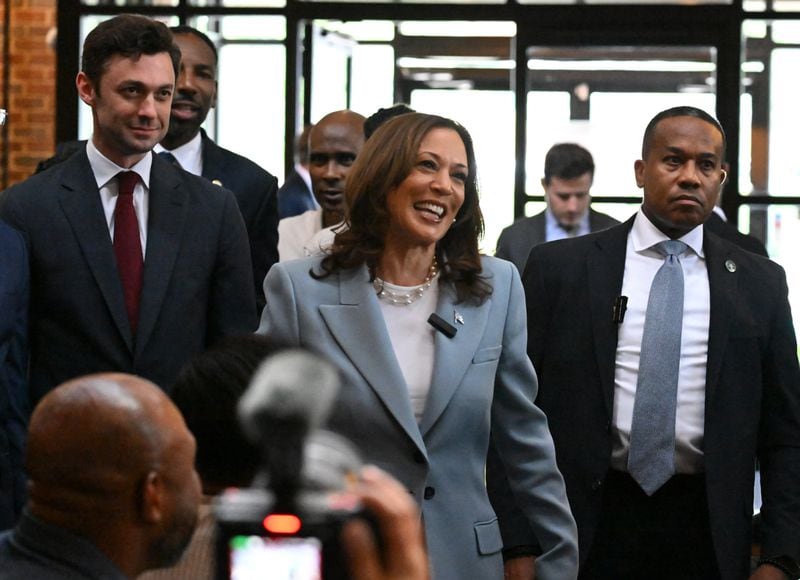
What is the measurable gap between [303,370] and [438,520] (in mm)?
2190

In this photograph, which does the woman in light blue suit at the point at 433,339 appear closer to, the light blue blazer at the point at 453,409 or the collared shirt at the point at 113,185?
the light blue blazer at the point at 453,409

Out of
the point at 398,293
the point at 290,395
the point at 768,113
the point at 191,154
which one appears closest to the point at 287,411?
the point at 290,395

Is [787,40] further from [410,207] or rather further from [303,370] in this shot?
[303,370]

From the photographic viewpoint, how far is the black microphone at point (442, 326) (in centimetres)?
377

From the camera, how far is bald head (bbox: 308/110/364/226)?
19.6ft

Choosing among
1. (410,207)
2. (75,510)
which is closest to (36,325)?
(410,207)

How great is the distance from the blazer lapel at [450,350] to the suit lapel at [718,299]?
865 millimetres

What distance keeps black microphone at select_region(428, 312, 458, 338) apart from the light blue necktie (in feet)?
2.72

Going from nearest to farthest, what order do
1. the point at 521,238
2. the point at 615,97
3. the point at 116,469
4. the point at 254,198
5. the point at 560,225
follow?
the point at 116,469 → the point at 254,198 → the point at 521,238 → the point at 560,225 → the point at 615,97

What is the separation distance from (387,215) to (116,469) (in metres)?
1.98

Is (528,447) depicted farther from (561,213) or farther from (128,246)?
(561,213)

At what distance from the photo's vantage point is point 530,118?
9.78 metres

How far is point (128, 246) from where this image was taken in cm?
418

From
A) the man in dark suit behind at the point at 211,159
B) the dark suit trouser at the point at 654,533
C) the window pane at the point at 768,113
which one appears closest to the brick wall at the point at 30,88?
the window pane at the point at 768,113
